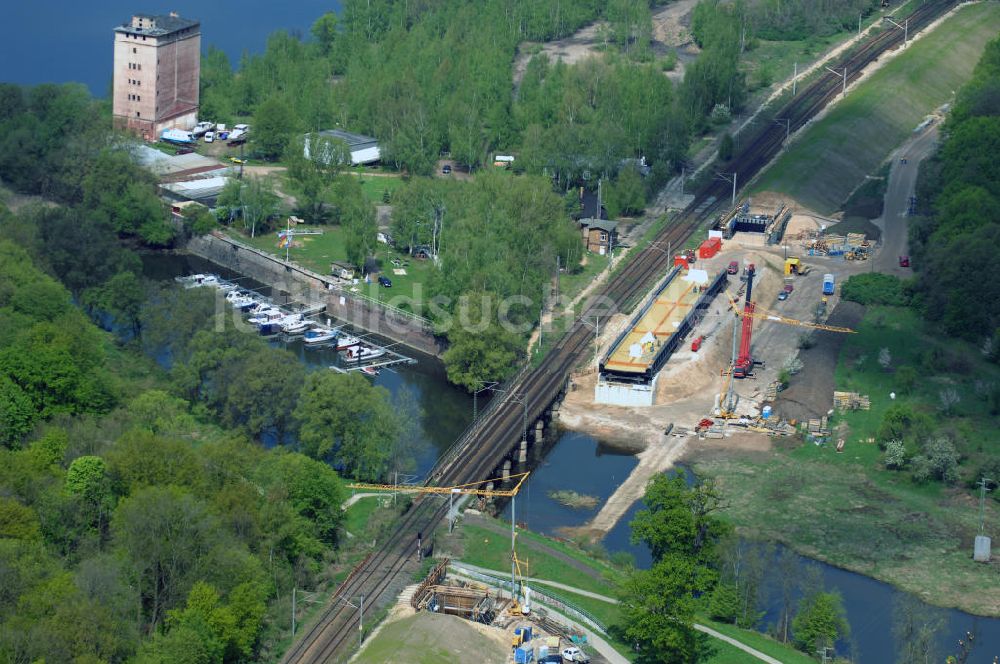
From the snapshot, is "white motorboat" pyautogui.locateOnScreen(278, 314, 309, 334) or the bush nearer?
"white motorboat" pyautogui.locateOnScreen(278, 314, 309, 334)

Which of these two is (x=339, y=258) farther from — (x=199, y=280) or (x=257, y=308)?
(x=199, y=280)

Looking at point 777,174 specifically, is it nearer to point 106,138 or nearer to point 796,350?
point 796,350

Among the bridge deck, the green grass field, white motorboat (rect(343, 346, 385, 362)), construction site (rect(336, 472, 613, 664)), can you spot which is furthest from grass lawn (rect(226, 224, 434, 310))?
construction site (rect(336, 472, 613, 664))

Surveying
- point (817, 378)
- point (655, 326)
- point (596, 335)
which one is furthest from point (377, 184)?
point (817, 378)

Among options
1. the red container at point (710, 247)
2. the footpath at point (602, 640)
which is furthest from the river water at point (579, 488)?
the red container at point (710, 247)

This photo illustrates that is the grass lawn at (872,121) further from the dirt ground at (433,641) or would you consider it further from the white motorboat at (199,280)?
the dirt ground at (433,641)

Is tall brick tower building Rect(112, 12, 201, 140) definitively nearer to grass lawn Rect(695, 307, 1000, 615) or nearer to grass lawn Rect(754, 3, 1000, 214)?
grass lawn Rect(754, 3, 1000, 214)

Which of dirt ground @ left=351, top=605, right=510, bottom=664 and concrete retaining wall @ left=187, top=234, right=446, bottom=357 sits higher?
dirt ground @ left=351, top=605, right=510, bottom=664
